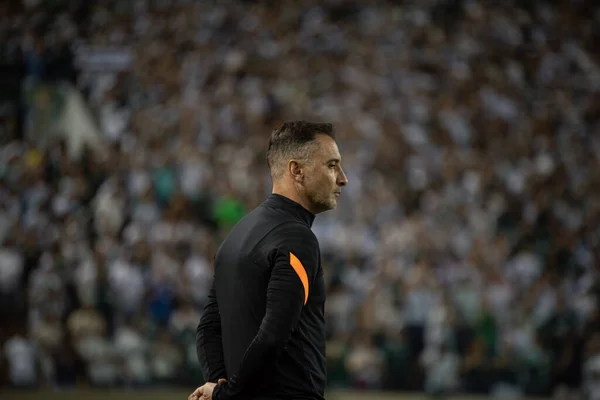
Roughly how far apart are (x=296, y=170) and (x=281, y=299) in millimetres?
401

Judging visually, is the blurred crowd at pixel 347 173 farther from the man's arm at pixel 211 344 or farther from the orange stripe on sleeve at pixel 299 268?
the orange stripe on sleeve at pixel 299 268

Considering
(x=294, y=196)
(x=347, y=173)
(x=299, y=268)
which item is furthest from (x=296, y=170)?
(x=347, y=173)

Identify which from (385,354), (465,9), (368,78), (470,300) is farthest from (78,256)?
(465,9)

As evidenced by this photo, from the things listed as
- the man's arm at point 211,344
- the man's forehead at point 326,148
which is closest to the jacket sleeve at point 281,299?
the man's arm at point 211,344

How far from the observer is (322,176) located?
2385 mm

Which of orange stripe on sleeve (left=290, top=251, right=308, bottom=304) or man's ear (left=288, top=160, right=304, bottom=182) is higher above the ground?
man's ear (left=288, top=160, right=304, bottom=182)

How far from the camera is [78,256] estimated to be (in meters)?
8.55

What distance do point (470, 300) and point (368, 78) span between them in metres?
4.64

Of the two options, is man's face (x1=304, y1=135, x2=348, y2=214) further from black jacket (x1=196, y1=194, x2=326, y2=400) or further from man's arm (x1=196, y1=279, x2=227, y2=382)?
man's arm (x1=196, y1=279, x2=227, y2=382)

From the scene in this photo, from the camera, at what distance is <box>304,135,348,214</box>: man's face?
93.9 inches

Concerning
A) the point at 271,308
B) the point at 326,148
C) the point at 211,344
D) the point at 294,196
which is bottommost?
the point at 211,344

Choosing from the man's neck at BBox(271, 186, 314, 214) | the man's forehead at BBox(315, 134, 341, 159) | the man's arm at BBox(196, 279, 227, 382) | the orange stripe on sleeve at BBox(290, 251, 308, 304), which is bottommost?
the man's arm at BBox(196, 279, 227, 382)

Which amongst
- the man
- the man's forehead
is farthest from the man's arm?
the man's forehead

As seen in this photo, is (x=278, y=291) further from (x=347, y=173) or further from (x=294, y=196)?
(x=347, y=173)
